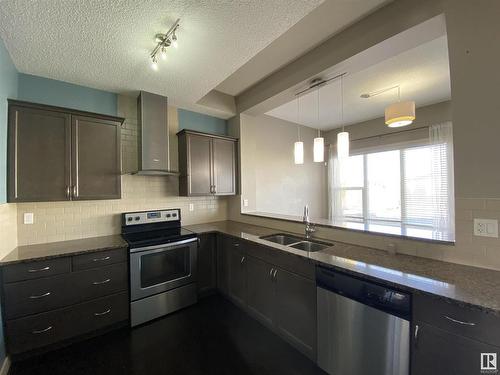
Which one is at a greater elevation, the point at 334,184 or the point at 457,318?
the point at 334,184

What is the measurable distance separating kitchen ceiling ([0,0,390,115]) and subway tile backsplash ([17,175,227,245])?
136cm

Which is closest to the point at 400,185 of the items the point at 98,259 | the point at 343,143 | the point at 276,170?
the point at 276,170

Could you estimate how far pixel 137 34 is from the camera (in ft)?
5.75

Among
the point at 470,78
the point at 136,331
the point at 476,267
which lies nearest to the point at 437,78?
the point at 470,78

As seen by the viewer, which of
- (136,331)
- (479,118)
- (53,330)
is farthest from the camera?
(136,331)

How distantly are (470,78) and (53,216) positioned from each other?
12.8 feet

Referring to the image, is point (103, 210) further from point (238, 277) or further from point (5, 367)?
point (238, 277)

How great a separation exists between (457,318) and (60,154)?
3295 millimetres

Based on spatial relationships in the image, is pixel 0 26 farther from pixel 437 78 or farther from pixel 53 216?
pixel 437 78

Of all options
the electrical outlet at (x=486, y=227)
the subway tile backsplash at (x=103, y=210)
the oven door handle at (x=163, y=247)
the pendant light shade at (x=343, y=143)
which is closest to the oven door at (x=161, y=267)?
the oven door handle at (x=163, y=247)

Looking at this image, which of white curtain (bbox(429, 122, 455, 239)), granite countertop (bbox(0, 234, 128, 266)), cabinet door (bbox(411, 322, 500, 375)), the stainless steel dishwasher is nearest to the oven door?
granite countertop (bbox(0, 234, 128, 266))

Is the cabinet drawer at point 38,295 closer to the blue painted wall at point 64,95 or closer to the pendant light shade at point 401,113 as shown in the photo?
the blue painted wall at point 64,95

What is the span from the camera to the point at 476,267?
1436 mm

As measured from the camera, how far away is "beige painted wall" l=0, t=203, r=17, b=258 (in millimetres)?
1829
